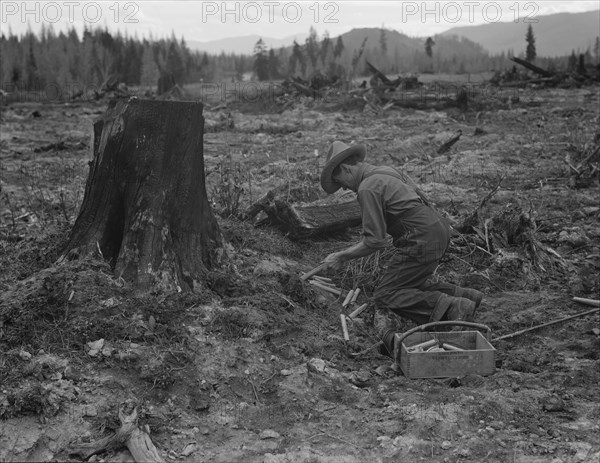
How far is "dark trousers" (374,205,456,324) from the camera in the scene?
16.1 feet

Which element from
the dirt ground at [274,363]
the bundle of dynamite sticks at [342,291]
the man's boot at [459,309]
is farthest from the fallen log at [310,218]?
the man's boot at [459,309]

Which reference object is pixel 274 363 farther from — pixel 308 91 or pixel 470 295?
pixel 308 91

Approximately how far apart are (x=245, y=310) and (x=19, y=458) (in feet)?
6.14

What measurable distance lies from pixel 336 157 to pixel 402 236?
0.75 metres

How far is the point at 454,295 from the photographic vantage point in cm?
517

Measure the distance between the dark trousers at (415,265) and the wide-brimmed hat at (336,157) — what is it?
1.73 feet

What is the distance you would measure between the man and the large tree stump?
3.35 feet

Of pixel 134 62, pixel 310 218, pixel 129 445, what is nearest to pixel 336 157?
pixel 310 218

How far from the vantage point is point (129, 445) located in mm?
3271

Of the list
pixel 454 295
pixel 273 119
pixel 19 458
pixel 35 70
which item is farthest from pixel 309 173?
pixel 35 70

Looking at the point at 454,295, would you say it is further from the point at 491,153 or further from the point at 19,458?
the point at 491,153

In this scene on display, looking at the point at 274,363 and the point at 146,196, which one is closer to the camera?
the point at 274,363

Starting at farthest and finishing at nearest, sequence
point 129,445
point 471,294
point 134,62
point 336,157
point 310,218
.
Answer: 1. point 134,62
2. point 310,218
3. point 471,294
4. point 336,157
5. point 129,445

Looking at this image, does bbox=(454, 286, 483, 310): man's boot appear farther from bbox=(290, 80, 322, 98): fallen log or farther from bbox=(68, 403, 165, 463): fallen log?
bbox=(290, 80, 322, 98): fallen log
